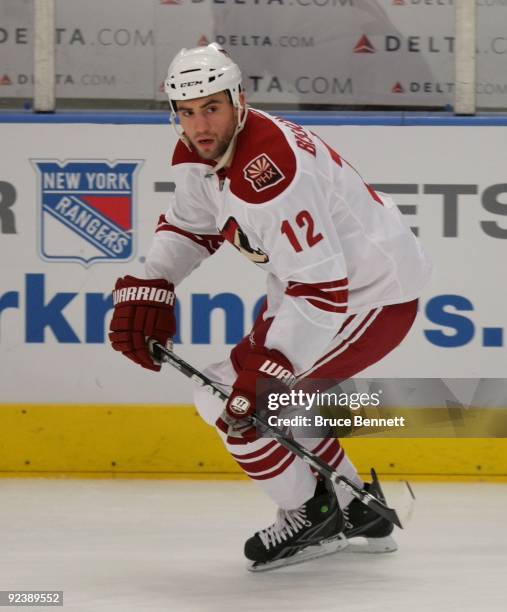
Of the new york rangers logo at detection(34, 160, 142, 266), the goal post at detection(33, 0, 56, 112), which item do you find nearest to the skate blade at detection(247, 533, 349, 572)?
the new york rangers logo at detection(34, 160, 142, 266)

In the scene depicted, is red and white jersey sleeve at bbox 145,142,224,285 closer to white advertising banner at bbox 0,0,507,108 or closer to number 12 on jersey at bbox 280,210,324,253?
number 12 on jersey at bbox 280,210,324,253

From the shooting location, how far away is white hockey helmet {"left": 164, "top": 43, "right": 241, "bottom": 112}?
9.81 ft

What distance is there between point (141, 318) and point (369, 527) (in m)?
0.78

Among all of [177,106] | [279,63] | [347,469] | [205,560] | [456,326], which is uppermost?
[279,63]

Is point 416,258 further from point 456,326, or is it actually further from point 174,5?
point 174,5

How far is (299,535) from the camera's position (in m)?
3.25

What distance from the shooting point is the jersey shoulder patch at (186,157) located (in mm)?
3215

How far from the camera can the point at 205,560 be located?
3.30 meters

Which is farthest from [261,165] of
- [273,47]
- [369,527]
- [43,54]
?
[43,54]

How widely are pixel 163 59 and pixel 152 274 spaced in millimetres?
1242

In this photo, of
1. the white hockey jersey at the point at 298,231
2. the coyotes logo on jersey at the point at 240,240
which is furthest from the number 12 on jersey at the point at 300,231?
the coyotes logo on jersey at the point at 240,240

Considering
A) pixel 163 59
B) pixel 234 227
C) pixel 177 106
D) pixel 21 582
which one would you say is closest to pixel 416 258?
pixel 234 227

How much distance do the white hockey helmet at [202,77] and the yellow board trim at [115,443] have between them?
4.99ft

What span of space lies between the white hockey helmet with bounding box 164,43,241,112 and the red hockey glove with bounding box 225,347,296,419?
57 centimetres
